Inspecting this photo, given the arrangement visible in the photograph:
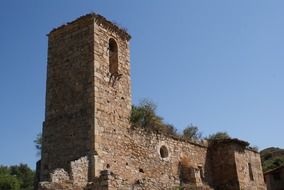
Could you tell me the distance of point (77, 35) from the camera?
1568 centimetres

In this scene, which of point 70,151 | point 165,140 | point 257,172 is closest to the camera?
point 70,151

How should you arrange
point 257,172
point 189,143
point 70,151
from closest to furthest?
point 70,151 → point 189,143 → point 257,172

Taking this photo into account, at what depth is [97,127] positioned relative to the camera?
1382 centimetres

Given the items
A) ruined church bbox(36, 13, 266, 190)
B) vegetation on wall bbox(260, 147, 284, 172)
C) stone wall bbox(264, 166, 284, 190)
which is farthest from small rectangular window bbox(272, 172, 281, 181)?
ruined church bbox(36, 13, 266, 190)

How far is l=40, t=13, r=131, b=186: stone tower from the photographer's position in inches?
544

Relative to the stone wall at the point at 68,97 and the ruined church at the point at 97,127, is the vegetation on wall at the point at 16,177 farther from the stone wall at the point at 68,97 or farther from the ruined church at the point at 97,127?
the ruined church at the point at 97,127

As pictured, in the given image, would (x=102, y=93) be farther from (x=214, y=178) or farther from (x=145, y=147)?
(x=214, y=178)

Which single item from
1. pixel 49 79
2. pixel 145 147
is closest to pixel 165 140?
pixel 145 147

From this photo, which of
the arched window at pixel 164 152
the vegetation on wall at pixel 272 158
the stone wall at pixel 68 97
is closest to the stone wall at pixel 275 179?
the vegetation on wall at pixel 272 158

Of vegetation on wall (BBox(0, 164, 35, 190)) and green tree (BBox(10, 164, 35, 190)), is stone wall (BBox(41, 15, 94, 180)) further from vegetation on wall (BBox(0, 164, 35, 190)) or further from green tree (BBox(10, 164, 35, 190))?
green tree (BBox(10, 164, 35, 190))

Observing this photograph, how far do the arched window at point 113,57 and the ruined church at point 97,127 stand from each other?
0.04 m

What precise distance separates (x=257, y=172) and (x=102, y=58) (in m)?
10.6

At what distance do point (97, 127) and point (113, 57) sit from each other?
3.62 m

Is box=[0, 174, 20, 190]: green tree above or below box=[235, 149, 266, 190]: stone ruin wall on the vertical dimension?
above
